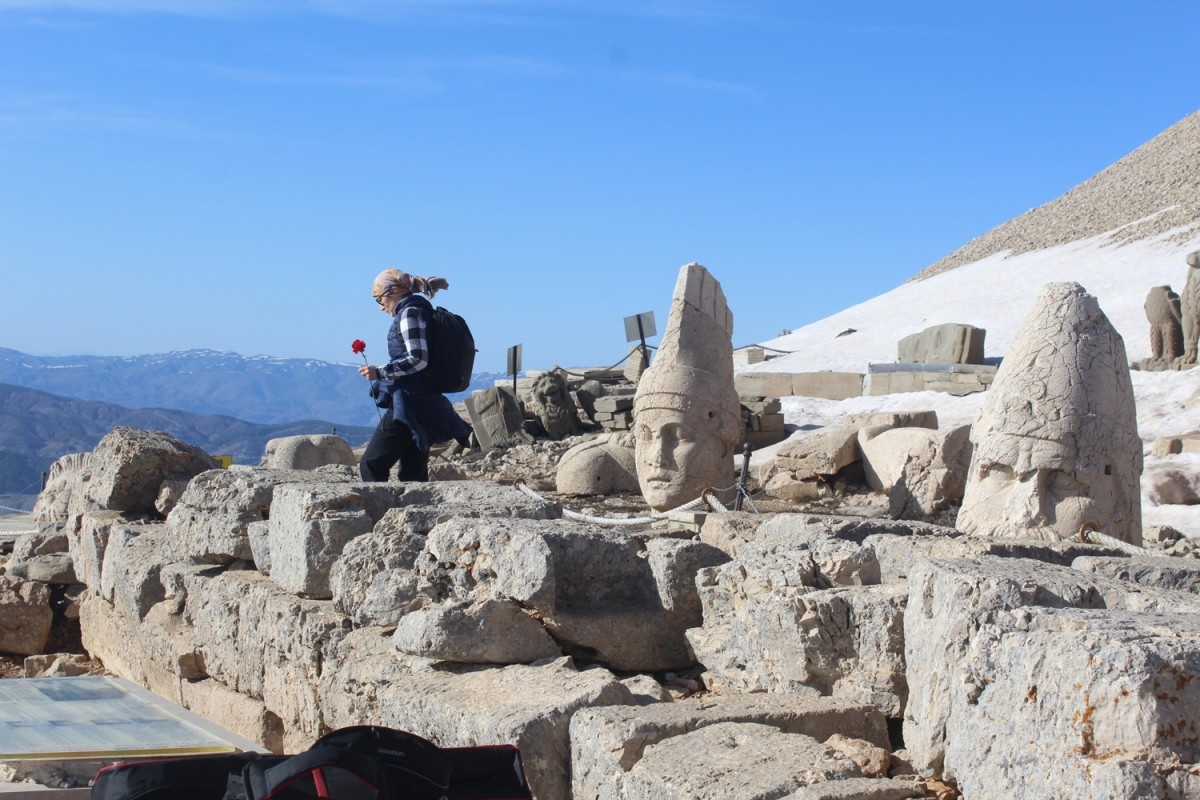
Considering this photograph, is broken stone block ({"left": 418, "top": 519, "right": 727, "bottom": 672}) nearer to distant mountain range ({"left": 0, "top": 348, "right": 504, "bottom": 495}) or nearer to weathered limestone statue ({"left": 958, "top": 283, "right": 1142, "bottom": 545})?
weathered limestone statue ({"left": 958, "top": 283, "right": 1142, "bottom": 545})

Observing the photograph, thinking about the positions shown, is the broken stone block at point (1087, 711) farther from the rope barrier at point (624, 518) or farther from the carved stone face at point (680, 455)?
the carved stone face at point (680, 455)

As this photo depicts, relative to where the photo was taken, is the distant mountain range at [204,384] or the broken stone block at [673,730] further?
the distant mountain range at [204,384]

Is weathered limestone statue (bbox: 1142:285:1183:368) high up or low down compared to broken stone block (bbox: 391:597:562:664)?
up

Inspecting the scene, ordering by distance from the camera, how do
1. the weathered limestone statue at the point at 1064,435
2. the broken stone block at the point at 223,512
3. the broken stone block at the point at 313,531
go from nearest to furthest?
1. the broken stone block at the point at 313,531
2. the weathered limestone statue at the point at 1064,435
3. the broken stone block at the point at 223,512

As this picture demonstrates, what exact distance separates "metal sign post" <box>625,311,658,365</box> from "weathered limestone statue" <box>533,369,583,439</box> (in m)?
1.78

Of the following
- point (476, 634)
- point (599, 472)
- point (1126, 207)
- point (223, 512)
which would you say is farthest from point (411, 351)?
point (1126, 207)

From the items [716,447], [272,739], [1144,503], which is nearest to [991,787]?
[272,739]

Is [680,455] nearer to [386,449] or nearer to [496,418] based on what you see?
[386,449]

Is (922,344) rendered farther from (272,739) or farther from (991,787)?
(991,787)

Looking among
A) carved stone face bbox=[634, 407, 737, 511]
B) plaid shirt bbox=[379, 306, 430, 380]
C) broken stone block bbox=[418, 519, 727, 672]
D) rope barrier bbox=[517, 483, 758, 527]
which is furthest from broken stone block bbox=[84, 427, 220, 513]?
broken stone block bbox=[418, 519, 727, 672]

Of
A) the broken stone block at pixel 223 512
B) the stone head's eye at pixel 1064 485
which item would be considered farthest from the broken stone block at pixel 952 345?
the broken stone block at pixel 223 512

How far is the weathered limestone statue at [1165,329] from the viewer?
59.0ft

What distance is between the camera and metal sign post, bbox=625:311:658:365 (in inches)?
734

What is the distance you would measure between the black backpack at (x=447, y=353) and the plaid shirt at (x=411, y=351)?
0.21 ft
